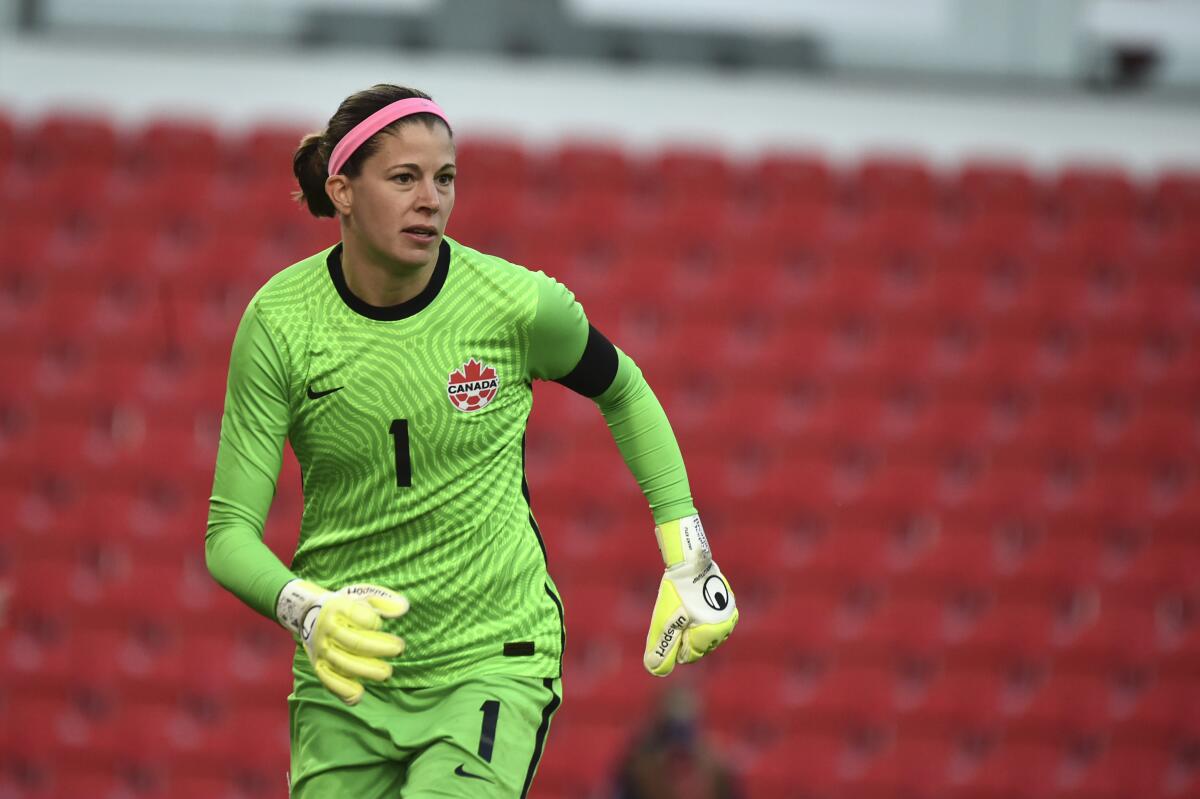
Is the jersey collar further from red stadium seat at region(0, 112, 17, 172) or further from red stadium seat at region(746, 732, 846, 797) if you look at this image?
red stadium seat at region(0, 112, 17, 172)

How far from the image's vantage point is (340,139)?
8.20ft

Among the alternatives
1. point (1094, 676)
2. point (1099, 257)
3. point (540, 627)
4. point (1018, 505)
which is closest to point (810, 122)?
point (1099, 257)

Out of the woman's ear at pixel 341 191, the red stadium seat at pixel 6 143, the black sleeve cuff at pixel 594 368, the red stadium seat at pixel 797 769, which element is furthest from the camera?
the red stadium seat at pixel 6 143

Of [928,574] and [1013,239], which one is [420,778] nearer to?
[928,574]

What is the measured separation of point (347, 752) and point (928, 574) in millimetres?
4821

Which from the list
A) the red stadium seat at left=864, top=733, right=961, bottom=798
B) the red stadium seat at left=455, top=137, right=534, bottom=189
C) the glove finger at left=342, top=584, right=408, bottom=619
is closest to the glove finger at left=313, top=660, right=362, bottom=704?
the glove finger at left=342, top=584, right=408, bottom=619

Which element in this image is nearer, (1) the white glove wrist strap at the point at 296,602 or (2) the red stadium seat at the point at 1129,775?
(1) the white glove wrist strap at the point at 296,602

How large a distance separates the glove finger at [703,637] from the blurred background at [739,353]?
3.65 metres

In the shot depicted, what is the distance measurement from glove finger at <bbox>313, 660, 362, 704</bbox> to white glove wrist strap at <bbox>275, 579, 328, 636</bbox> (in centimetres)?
8

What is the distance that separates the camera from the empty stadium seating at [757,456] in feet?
21.9

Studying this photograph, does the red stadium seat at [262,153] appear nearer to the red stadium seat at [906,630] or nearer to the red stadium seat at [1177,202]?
the red stadium seat at [906,630]

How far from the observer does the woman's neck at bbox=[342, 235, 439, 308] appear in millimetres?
2512

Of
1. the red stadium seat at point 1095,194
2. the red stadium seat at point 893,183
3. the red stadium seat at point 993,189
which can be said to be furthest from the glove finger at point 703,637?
the red stadium seat at point 1095,194

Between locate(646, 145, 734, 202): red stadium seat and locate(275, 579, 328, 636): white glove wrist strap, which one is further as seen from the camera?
locate(646, 145, 734, 202): red stadium seat
